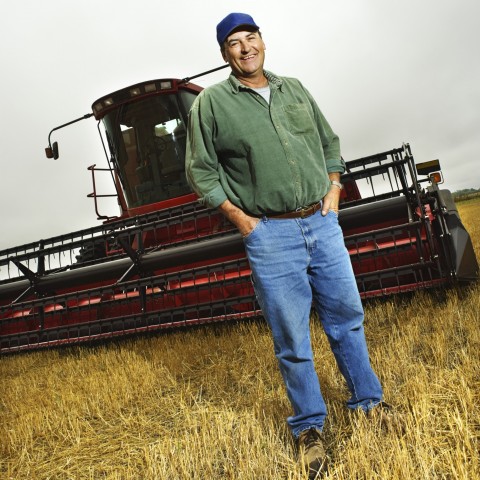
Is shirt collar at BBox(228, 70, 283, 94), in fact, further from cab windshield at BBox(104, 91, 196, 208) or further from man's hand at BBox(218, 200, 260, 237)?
cab windshield at BBox(104, 91, 196, 208)

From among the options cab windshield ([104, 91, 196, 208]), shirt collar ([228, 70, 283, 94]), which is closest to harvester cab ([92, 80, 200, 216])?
cab windshield ([104, 91, 196, 208])

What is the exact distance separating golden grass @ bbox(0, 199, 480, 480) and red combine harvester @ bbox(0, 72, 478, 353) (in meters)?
0.28

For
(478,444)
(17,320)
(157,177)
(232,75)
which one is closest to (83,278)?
(17,320)

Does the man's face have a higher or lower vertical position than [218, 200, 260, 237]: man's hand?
higher

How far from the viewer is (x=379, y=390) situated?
183 cm

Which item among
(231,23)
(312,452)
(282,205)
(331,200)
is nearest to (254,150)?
(282,205)

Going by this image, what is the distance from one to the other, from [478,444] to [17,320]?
4685 millimetres

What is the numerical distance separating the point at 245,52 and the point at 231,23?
4.7 inches

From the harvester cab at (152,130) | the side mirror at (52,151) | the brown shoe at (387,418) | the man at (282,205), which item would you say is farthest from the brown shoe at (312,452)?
the side mirror at (52,151)

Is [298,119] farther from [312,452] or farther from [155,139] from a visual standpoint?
[155,139]

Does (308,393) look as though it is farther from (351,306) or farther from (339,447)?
(351,306)

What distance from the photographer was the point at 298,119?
6.04 ft

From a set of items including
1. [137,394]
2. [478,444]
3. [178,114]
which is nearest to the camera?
[478,444]

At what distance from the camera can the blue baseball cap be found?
1771 millimetres
